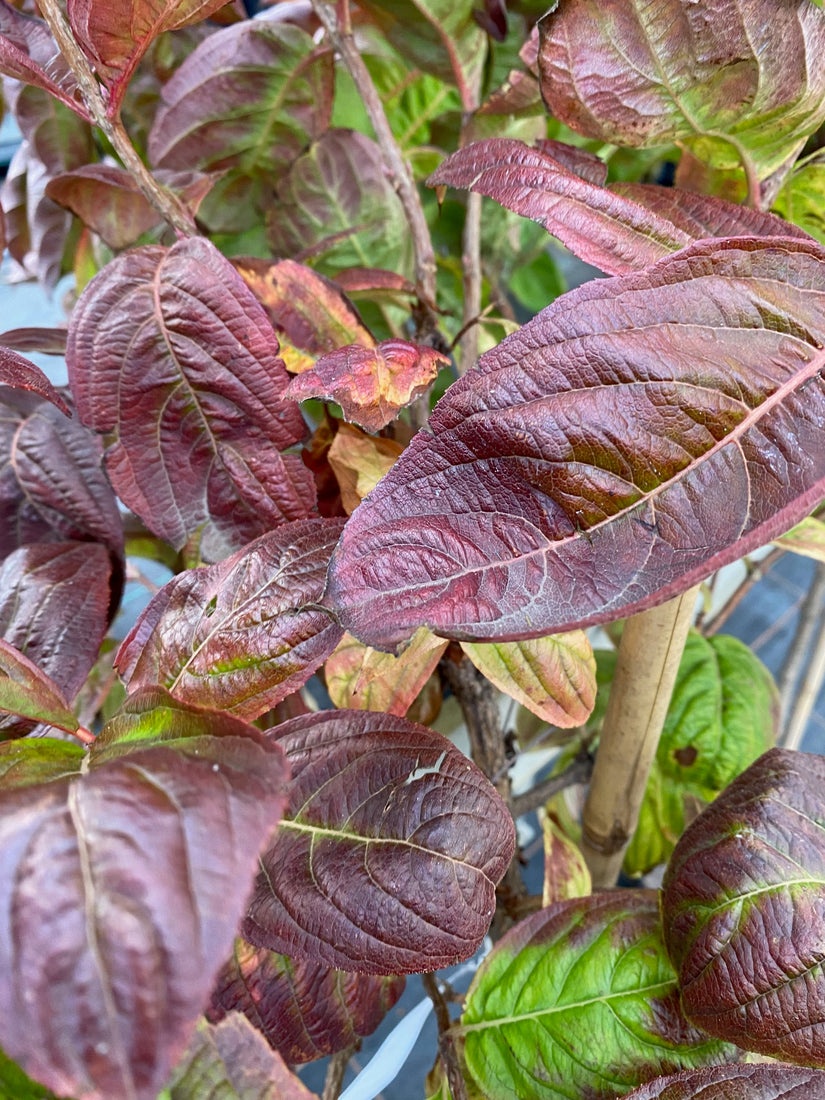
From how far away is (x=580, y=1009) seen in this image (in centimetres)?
43

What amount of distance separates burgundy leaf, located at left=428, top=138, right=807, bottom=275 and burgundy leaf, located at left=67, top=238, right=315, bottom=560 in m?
0.12

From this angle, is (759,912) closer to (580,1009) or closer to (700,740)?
(580,1009)

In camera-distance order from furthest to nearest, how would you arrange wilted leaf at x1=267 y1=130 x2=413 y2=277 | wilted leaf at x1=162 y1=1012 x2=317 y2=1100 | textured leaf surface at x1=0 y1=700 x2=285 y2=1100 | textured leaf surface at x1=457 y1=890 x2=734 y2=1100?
wilted leaf at x1=267 y1=130 x2=413 y2=277 → textured leaf surface at x1=457 y1=890 x2=734 y2=1100 → wilted leaf at x1=162 y1=1012 x2=317 y2=1100 → textured leaf surface at x1=0 y1=700 x2=285 y2=1100

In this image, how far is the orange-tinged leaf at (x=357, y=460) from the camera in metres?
0.43

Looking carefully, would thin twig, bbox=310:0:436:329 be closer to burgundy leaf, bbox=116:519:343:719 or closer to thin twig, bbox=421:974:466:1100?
burgundy leaf, bbox=116:519:343:719

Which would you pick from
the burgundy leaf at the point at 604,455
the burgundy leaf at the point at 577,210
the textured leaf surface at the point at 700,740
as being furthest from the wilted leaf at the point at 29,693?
the textured leaf surface at the point at 700,740

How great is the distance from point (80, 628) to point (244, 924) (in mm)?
174

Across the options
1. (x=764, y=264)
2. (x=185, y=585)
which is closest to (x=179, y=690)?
(x=185, y=585)

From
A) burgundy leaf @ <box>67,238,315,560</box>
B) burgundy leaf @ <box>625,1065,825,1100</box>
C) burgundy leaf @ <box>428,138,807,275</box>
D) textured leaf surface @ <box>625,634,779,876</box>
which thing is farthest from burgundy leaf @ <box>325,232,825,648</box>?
textured leaf surface @ <box>625,634,779,876</box>

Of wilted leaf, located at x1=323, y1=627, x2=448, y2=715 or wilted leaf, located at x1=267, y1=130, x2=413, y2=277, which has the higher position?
wilted leaf, located at x1=267, y1=130, x2=413, y2=277

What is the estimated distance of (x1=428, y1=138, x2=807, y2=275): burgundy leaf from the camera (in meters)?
0.33

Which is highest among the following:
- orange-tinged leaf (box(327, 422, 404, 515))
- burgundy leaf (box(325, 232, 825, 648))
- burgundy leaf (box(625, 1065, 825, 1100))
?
burgundy leaf (box(325, 232, 825, 648))

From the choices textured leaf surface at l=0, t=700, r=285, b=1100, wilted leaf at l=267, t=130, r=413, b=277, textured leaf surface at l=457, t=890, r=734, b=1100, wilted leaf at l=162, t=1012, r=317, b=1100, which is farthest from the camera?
wilted leaf at l=267, t=130, r=413, b=277

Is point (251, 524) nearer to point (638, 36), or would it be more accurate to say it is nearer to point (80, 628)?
point (80, 628)
